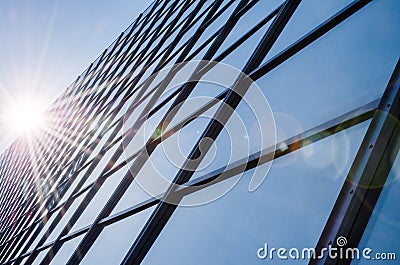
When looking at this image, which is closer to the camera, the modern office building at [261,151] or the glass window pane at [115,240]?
the modern office building at [261,151]

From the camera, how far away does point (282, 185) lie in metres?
3.69

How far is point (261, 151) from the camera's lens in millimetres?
4258

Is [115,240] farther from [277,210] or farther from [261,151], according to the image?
[277,210]

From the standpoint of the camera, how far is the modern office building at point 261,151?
114 inches

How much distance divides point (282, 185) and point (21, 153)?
34.3 meters

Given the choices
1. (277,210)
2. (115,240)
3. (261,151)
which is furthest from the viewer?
(115,240)

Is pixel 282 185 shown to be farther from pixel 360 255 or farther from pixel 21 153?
pixel 21 153

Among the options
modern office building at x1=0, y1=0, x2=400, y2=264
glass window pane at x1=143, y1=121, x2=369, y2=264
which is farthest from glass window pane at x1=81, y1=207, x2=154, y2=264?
glass window pane at x1=143, y1=121, x2=369, y2=264

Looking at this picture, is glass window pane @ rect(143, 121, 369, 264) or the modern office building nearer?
the modern office building

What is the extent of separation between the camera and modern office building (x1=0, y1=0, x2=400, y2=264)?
2.88 meters

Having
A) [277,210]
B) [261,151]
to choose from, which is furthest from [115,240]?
[277,210]

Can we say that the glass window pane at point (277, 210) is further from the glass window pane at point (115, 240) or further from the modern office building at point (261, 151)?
the glass window pane at point (115, 240)

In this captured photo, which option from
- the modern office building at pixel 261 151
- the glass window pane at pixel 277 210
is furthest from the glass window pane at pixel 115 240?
the glass window pane at pixel 277 210

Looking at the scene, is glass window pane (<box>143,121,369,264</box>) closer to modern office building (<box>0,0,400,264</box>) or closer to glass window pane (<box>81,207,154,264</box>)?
modern office building (<box>0,0,400,264</box>)
